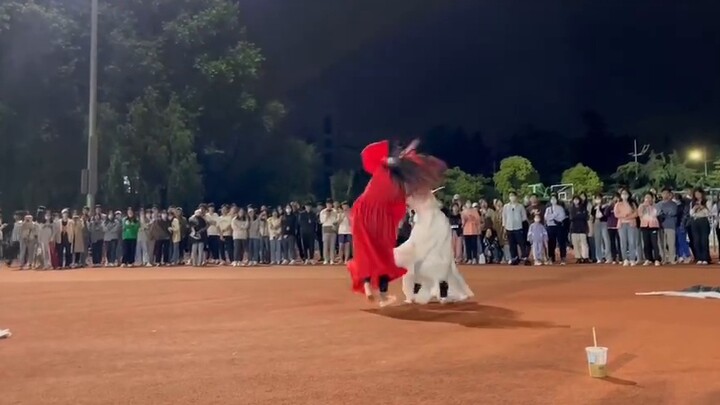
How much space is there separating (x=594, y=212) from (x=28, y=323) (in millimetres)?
14719

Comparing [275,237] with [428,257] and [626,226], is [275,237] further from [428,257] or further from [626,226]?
[428,257]

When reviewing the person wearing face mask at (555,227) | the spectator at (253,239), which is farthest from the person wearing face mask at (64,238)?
the person wearing face mask at (555,227)

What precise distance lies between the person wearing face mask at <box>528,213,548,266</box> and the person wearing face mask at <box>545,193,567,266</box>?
254mm

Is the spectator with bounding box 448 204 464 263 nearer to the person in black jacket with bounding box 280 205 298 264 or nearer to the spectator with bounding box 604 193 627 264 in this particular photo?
the spectator with bounding box 604 193 627 264

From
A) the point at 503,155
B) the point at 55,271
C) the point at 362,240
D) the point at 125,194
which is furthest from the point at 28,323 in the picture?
the point at 503,155

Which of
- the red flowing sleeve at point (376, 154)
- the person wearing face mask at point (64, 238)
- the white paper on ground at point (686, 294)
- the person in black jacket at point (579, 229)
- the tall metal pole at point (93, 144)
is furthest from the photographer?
the tall metal pole at point (93, 144)

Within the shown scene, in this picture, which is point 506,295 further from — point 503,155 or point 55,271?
point 503,155

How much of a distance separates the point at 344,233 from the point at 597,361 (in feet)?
49.4

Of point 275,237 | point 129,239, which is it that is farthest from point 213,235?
point 129,239

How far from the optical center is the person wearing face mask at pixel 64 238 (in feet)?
73.7

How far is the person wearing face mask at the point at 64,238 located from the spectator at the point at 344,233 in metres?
8.08

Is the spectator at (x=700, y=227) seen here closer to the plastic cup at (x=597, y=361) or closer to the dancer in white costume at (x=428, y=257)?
the dancer in white costume at (x=428, y=257)

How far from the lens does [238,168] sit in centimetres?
3822

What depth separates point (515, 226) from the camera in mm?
19953
